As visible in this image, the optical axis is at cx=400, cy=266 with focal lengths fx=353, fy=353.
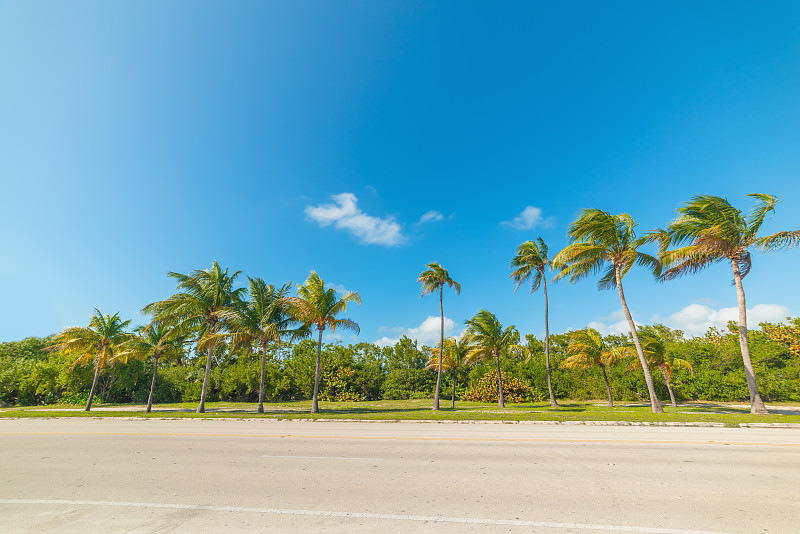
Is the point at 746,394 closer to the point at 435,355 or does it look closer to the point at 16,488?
the point at 435,355

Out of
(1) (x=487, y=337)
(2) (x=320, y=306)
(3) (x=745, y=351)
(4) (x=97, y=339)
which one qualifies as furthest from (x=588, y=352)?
(4) (x=97, y=339)

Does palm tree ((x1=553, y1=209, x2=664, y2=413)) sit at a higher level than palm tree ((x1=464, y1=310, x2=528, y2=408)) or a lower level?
higher

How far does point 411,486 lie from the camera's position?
5.64 m

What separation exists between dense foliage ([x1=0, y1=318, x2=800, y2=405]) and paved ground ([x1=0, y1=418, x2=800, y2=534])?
19.3 m

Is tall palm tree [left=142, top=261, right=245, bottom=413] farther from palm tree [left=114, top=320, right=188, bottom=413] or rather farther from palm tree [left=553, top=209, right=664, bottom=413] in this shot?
palm tree [left=553, top=209, right=664, bottom=413]

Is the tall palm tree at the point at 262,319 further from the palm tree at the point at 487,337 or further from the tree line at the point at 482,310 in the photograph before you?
the palm tree at the point at 487,337

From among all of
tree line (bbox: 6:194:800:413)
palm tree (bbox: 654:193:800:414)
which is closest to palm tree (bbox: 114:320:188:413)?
tree line (bbox: 6:194:800:413)

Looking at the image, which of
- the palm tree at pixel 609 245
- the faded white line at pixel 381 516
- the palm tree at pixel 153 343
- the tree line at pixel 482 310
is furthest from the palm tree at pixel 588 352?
the palm tree at pixel 153 343

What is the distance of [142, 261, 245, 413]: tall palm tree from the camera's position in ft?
72.5

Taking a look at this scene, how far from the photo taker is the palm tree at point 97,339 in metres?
23.8

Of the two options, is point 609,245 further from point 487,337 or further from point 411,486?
point 411,486

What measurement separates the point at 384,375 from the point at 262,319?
18507mm

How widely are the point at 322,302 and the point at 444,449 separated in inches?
557

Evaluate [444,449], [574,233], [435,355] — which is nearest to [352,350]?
[435,355]
